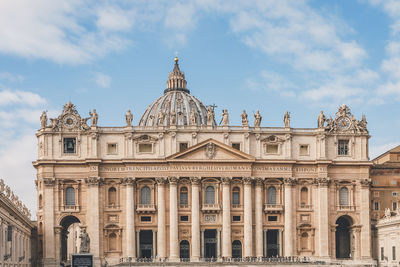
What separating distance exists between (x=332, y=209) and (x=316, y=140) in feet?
33.0

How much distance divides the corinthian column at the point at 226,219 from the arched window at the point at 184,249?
205 inches

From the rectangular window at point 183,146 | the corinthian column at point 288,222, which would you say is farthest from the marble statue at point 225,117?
the corinthian column at point 288,222

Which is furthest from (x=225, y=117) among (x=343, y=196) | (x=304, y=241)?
(x=304, y=241)

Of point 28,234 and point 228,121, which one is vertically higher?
point 228,121

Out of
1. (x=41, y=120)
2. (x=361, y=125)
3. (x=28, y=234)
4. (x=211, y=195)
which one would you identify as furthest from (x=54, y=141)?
(x=361, y=125)

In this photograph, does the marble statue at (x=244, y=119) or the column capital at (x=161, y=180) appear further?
the marble statue at (x=244, y=119)

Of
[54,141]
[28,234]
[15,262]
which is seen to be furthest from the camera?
[54,141]

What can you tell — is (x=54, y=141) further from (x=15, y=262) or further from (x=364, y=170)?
(x=364, y=170)

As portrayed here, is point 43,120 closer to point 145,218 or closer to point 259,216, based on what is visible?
point 145,218

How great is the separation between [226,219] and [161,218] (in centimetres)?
897

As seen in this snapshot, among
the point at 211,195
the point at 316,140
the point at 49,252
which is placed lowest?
the point at 49,252

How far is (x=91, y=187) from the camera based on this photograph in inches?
4087

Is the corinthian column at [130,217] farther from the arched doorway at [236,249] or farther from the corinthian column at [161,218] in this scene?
the arched doorway at [236,249]

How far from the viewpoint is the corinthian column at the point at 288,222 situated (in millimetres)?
103938
